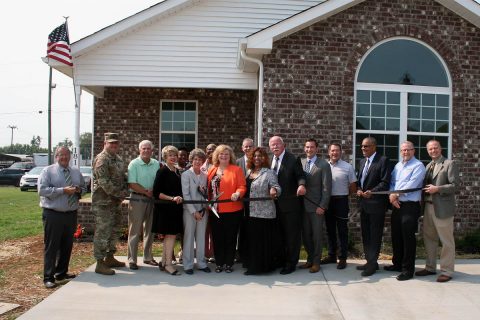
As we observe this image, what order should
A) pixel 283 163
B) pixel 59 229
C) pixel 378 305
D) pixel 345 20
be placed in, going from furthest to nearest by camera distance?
pixel 345 20 → pixel 283 163 → pixel 59 229 → pixel 378 305

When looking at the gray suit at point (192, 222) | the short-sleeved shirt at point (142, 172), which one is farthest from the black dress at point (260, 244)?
the short-sleeved shirt at point (142, 172)

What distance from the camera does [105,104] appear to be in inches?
472

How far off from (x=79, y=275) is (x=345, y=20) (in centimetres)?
630

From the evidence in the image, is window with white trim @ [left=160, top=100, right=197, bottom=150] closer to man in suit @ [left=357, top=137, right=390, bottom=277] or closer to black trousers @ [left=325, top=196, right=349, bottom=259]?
black trousers @ [left=325, top=196, right=349, bottom=259]

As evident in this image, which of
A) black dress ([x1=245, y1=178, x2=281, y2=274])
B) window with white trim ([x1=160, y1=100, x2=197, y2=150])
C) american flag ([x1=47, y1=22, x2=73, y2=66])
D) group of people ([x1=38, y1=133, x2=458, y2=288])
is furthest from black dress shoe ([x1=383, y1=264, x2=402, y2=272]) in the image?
american flag ([x1=47, y1=22, x2=73, y2=66])

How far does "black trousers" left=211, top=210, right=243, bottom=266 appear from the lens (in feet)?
22.7

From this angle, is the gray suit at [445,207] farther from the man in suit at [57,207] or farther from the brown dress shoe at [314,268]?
the man in suit at [57,207]

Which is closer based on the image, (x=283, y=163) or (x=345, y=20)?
(x=283, y=163)

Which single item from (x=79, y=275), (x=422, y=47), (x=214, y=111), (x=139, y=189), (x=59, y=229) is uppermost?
(x=422, y=47)

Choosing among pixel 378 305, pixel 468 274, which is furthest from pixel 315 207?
pixel 468 274

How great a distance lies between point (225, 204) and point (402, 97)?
437 cm

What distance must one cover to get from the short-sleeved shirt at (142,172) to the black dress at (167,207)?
24 cm

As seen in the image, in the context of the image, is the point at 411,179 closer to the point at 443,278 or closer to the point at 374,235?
the point at 374,235

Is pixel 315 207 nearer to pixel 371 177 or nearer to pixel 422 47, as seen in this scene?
pixel 371 177
